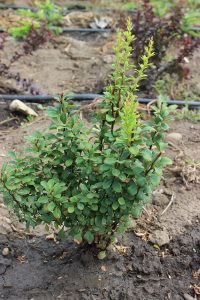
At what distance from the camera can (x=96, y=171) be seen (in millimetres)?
2408

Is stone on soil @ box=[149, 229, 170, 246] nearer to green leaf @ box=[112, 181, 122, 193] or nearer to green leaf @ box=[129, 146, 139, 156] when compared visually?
green leaf @ box=[112, 181, 122, 193]

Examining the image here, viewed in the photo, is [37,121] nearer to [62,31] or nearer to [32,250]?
[32,250]

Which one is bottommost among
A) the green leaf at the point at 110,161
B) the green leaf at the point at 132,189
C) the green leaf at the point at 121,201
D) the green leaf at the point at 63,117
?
the green leaf at the point at 121,201

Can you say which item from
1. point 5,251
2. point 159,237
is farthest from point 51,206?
point 159,237

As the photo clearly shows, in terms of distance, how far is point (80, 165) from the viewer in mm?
2393

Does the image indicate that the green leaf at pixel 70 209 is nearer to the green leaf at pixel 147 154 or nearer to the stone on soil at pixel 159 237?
the green leaf at pixel 147 154

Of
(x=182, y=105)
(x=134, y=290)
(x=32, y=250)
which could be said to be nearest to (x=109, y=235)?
(x=134, y=290)

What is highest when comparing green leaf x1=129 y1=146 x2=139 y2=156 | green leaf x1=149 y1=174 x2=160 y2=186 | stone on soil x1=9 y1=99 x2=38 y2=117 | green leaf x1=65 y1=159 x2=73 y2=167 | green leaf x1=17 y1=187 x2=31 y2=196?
green leaf x1=129 y1=146 x2=139 y2=156

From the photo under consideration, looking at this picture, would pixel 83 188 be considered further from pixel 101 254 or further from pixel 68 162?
pixel 101 254

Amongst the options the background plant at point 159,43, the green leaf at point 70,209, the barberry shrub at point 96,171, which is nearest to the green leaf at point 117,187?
the barberry shrub at point 96,171

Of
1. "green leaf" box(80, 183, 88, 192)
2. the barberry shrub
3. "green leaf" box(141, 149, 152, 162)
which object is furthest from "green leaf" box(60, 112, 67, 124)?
"green leaf" box(141, 149, 152, 162)

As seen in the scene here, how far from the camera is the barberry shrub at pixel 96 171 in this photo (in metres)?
2.22

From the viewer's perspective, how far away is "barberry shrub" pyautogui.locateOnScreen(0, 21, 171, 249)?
2.22m

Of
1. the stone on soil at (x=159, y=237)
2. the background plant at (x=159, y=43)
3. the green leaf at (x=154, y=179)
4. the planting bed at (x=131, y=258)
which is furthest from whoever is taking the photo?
the background plant at (x=159, y=43)
